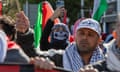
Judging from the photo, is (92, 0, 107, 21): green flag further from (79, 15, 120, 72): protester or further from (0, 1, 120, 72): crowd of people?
(79, 15, 120, 72): protester

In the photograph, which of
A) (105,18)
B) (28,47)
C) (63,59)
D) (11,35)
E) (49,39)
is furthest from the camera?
(105,18)

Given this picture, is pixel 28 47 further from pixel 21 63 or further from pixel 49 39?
pixel 21 63

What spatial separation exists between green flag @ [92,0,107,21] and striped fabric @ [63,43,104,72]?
228 inches

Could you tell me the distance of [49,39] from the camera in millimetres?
7031

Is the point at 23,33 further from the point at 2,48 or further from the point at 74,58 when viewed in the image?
the point at 2,48

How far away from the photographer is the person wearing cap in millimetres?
4180

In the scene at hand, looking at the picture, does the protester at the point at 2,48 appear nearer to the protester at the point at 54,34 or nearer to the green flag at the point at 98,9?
the protester at the point at 54,34

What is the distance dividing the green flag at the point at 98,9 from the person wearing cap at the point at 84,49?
568 cm

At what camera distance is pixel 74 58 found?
421cm

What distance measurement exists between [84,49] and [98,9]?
6.36 meters

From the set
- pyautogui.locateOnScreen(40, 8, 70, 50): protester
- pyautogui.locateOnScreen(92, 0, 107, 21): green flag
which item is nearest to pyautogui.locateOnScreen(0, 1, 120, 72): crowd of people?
pyautogui.locateOnScreen(40, 8, 70, 50): protester

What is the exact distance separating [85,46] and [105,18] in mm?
28194

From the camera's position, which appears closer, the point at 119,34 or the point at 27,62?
the point at 119,34

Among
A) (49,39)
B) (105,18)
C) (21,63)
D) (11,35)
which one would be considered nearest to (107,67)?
(21,63)
